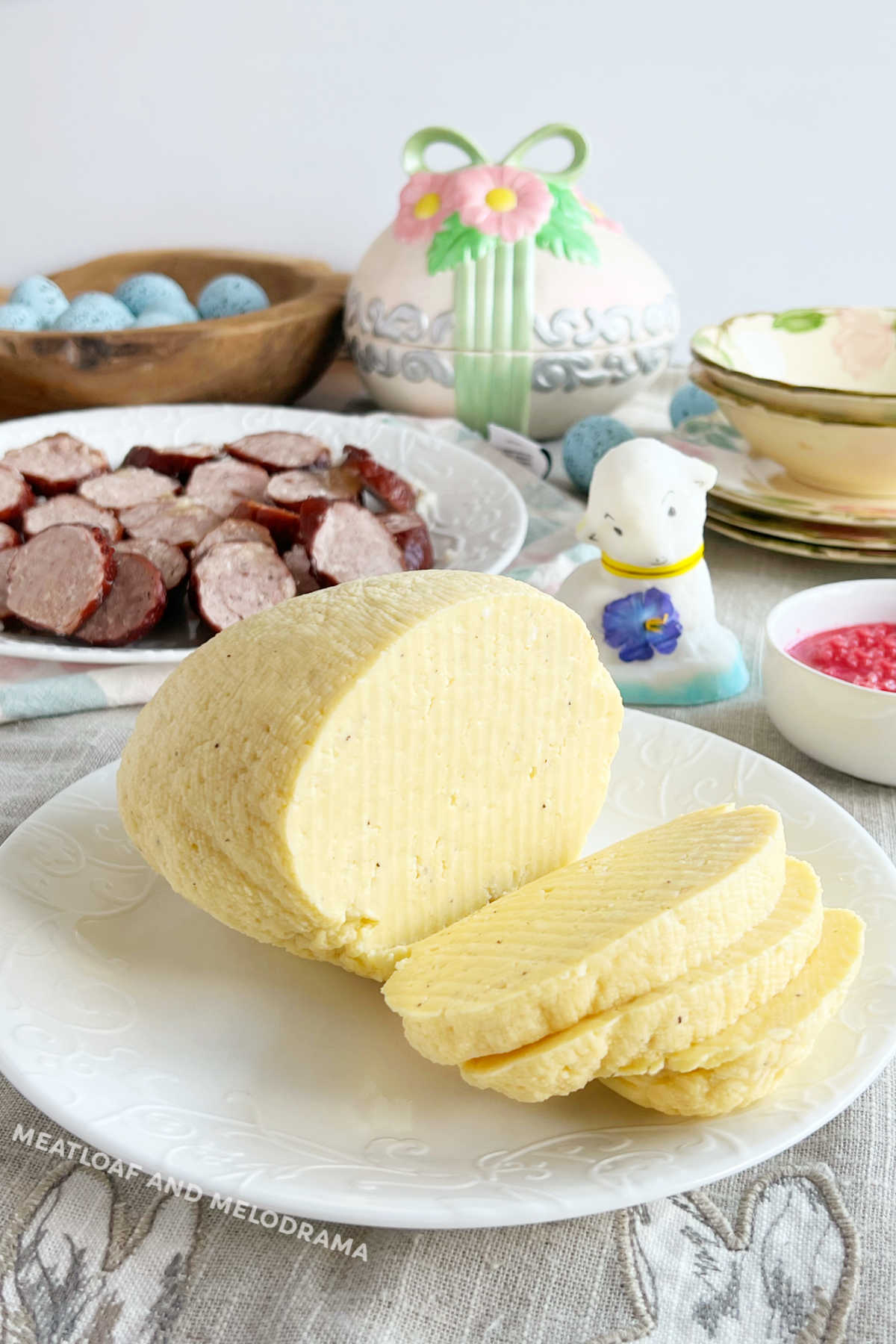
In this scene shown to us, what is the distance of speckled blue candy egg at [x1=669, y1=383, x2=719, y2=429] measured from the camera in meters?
2.22

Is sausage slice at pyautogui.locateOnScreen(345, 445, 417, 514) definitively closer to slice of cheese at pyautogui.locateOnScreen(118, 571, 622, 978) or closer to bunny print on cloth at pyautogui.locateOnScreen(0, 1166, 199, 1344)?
slice of cheese at pyautogui.locateOnScreen(118, 571, 622, 978)

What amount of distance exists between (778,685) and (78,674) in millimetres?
827

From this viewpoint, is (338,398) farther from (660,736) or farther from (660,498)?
(660,736)

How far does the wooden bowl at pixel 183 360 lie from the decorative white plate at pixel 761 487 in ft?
2.48

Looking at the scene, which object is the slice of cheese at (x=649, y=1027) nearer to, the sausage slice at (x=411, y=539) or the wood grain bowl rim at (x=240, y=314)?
the sausage slice at (x=411, y=539)

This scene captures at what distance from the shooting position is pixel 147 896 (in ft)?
3.42

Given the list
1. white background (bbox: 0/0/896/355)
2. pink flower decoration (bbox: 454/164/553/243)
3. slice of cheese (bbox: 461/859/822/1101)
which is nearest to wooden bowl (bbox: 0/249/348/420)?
pink flower decoration (bbox: 454/164/553/243)

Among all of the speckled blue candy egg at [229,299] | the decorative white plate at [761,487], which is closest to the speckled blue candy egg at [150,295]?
the speckled blue candy egg at [229,299]

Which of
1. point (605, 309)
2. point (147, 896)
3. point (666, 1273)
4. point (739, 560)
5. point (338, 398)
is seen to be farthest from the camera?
point (338, 398)

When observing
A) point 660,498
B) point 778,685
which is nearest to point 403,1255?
point 778,685

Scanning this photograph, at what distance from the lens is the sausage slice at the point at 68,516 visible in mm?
1671

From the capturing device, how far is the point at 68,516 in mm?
1688

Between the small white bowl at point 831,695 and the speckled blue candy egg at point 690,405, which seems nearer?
the small white bowl at point 831,695

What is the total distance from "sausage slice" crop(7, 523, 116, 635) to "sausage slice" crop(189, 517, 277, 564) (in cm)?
12
